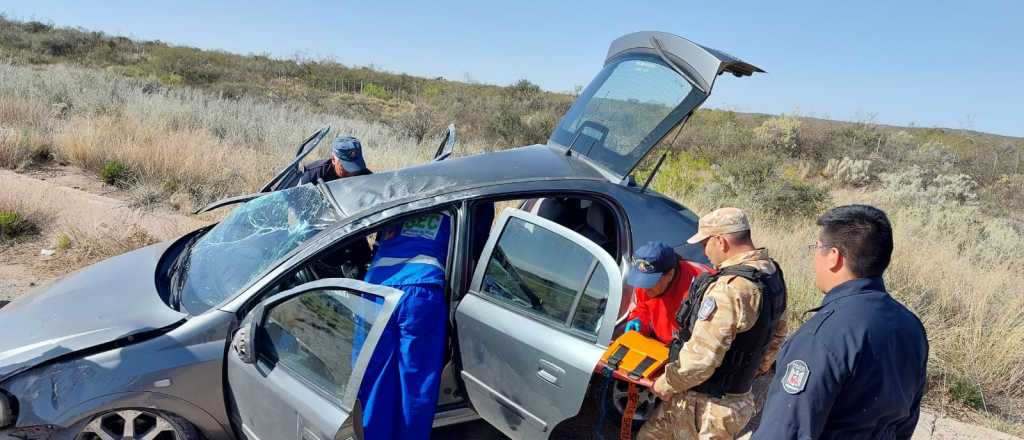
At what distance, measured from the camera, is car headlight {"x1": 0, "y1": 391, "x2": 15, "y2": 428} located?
2426 mm

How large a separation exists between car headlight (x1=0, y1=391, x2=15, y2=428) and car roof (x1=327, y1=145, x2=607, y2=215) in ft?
5.14

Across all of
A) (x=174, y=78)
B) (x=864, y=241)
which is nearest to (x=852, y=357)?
(x=864, y=241)

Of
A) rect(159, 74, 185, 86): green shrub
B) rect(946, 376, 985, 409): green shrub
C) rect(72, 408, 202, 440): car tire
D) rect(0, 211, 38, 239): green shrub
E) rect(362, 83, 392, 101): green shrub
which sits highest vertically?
rect(362, 83, 392, 101): green shrub

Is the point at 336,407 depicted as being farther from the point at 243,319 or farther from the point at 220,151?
the point at 220,151

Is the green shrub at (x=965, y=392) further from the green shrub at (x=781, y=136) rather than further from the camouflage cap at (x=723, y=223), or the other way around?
the green shrub at (x=781, y=136)

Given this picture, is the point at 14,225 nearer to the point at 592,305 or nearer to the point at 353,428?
the point at 353,428

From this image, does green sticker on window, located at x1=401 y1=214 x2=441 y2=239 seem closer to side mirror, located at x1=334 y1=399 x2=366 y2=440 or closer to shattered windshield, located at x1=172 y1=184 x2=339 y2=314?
shattered windshield, located at x1=172 y1=184 x2=339 y2=314

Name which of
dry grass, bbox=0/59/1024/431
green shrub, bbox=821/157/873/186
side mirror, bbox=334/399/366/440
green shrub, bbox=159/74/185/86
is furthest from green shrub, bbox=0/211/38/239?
green shrub, bbox=159/74/185/86

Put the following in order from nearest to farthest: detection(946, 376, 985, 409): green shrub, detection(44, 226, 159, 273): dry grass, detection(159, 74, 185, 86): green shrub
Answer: detection(946, 376, 985, 409): green shrub → detection(44, 226, 159, 273): dry grass → detection(159, 74, 185, 86): green shrub

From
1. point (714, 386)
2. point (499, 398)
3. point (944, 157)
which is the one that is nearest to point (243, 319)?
point (499, 398)

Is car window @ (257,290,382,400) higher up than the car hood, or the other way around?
car window @ (257,290,382,400)

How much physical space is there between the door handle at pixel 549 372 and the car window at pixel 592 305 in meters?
0.22

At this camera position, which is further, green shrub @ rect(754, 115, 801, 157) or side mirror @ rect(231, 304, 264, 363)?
green shrub @ rect(754, 115, 801, 157)

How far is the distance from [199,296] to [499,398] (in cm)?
154
